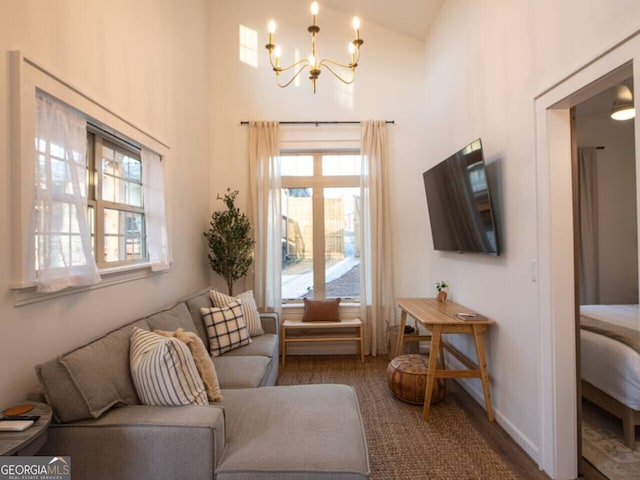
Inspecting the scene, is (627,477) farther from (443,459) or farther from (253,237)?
(253,237)

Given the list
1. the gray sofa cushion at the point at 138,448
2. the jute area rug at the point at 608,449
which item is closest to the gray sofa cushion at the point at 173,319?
the gray sofa cushion at the point at 138,448

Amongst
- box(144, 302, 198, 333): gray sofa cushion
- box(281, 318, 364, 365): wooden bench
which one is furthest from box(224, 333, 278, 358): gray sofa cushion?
box(281, 318, 364, 365): wooden bench

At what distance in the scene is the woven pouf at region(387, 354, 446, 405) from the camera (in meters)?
2.72

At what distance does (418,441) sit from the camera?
226 cm

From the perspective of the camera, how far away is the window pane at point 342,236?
4355mm

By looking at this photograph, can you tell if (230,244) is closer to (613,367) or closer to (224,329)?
(224,329)

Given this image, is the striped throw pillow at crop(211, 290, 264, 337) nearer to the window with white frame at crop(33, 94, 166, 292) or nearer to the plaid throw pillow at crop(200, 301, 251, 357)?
the plaid throw pillow at crop(200, 301, 251, 357)

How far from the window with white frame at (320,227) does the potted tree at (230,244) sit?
63 cm

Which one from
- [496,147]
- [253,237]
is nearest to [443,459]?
[496,147]

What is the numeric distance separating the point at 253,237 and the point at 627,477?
12.1 feet

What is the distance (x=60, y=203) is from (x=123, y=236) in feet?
2.69

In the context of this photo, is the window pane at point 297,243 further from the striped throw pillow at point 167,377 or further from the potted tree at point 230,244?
the striped throw pillow at point 167,377

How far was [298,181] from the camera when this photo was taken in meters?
4.33

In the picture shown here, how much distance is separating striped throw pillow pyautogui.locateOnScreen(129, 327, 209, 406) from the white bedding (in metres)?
2.62
